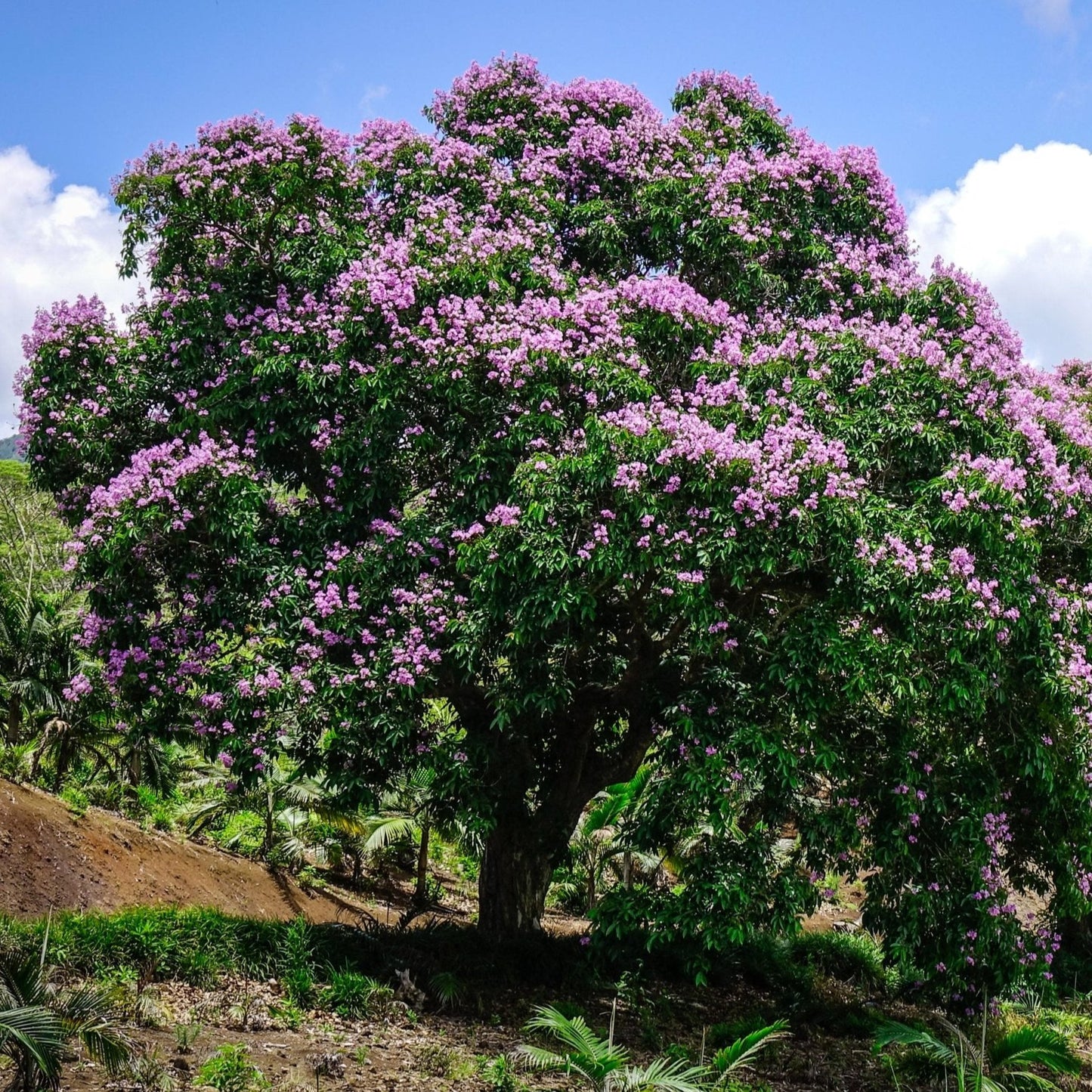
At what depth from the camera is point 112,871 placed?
578 inches

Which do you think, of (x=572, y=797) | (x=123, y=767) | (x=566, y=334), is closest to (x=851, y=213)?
(x=566, y=334)

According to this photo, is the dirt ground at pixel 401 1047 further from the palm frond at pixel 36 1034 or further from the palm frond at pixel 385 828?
the palm frond at pixel 385 828

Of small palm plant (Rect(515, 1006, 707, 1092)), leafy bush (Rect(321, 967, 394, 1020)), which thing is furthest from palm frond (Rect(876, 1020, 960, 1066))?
leafy bush (Rect(321, 967, 394, 1020))

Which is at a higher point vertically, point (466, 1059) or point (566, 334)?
point (566, 334)

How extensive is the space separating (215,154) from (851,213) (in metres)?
7.75

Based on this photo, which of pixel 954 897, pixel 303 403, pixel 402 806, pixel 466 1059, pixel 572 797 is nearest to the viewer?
pixel 466 1059

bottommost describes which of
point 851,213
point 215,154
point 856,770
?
point 856,770

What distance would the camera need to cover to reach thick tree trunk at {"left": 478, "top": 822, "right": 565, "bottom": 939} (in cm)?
1330

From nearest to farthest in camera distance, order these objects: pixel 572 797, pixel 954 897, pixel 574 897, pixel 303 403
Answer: pixel 954 897
pixel 303 403
pixel 572 797
pixel 574 897

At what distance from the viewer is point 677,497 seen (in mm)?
9820

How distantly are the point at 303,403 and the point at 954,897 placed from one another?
845 centimetres

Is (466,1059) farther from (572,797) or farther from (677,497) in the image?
(677,497)

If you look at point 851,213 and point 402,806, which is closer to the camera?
point 851,213

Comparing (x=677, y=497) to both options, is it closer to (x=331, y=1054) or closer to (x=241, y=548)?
(x=241, y=548)
